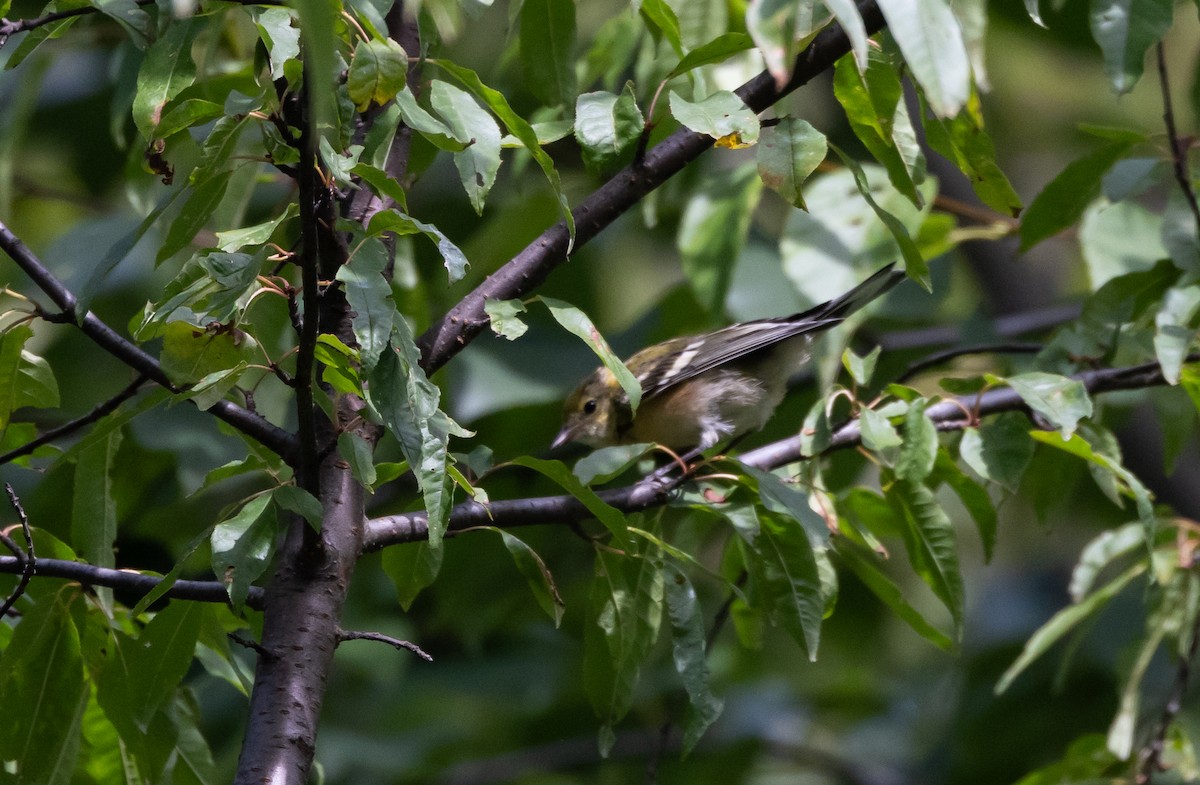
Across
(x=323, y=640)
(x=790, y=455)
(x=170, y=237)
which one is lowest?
(x=790, y=455)

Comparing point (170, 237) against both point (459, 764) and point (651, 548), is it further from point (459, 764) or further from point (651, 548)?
point (459, 764)

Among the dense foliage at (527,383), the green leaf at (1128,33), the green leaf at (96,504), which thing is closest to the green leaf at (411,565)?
the dense foliage at (527,383)

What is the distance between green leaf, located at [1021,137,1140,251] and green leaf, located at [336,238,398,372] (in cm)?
219

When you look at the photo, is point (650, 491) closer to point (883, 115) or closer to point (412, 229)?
point (883, 115)

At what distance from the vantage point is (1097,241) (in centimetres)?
402

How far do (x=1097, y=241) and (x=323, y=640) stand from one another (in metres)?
2.99

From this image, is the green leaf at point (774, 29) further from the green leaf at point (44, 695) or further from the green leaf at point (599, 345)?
the green leaf at point (44, 695)

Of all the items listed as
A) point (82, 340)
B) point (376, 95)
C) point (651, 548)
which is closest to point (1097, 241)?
point (651, 548)

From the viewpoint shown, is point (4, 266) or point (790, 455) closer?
point (790, 455)

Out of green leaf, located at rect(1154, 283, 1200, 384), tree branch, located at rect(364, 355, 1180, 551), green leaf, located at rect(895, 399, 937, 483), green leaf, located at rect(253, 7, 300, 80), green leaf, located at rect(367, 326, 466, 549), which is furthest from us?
green leaf, located at rect(1154, 283, 1200, 384)

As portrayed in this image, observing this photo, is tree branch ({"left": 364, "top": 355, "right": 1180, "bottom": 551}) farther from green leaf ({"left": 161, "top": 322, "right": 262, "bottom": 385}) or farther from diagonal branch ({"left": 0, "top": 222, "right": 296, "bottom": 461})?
green leaf ({"left": 161, "top": 322, "right": 262, "bottom": 385})

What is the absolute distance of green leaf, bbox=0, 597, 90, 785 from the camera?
2292 millimetres

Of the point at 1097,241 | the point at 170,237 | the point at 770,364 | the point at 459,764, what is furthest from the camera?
the point at 459,764

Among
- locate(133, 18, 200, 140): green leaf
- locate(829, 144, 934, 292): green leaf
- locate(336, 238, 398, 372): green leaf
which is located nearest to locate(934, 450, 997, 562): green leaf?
locate(829, 144, 934, 292): green leaf
